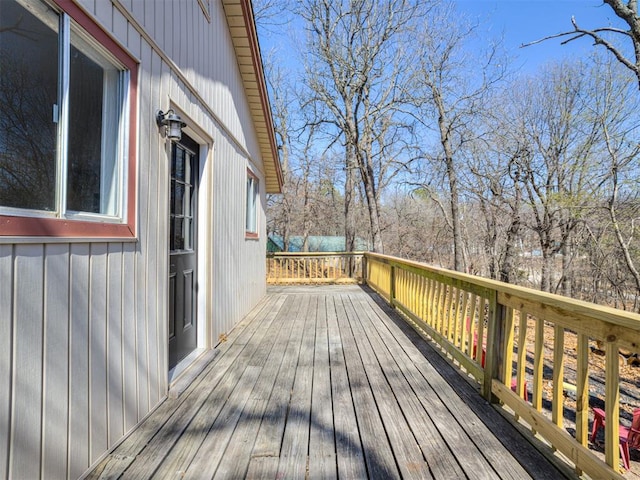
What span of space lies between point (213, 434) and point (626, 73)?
41.6ft

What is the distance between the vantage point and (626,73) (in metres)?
9.30

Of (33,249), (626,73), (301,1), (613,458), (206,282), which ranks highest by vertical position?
(301,1)

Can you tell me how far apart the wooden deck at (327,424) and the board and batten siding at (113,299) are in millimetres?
286

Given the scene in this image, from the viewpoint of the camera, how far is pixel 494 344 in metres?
2.42

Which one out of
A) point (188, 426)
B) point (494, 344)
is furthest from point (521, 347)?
point (188, 426)

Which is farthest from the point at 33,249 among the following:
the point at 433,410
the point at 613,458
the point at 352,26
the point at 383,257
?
the point at 352,26

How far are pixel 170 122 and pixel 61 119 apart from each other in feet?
3.16

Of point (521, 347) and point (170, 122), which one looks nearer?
point (521, 347)

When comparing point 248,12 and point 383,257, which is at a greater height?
point 248,12

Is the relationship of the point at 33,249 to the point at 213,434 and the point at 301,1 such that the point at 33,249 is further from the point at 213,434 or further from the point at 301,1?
the point at 301,1

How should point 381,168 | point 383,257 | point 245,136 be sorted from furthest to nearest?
point 381,168 < point 383,257 < point 245,136

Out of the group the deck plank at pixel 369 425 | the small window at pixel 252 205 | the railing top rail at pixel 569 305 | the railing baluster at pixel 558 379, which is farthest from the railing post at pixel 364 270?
the railing baluster at pixel 558 379

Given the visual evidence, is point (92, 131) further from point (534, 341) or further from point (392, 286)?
point (392, 286)

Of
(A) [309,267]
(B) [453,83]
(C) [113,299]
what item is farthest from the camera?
(B) [453,83]
